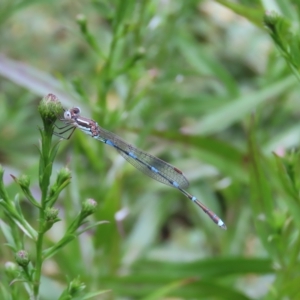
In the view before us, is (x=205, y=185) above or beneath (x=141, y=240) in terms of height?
above

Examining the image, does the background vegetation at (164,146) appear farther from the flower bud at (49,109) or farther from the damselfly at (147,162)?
the flower bud at (49,109)

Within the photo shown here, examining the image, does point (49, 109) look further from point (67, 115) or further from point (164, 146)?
point (164, 146)

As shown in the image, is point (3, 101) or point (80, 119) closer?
point (80, 119)

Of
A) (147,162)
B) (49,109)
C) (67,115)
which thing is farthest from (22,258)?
(147,162)

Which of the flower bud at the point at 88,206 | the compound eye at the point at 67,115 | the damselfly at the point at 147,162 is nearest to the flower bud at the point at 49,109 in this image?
the flower bud at the point at 88,206

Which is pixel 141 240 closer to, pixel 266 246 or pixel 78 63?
pixel 266 246

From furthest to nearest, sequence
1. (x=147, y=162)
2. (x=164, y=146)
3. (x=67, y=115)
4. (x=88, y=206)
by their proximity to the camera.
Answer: (x=164, y=146), (x=147, y=162), (x=67, y=115), (x=88, y=206)

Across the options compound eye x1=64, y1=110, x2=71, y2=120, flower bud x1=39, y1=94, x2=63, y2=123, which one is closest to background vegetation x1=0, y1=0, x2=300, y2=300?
compound eye x1=64, y1=110, x2=71, y2=120

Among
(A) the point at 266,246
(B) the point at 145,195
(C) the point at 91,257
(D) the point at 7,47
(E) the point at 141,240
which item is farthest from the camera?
(D) the point at 7,47

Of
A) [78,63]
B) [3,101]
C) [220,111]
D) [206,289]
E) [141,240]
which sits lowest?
[206,289]

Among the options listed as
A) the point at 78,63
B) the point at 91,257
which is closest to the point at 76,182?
the point at 91,257
